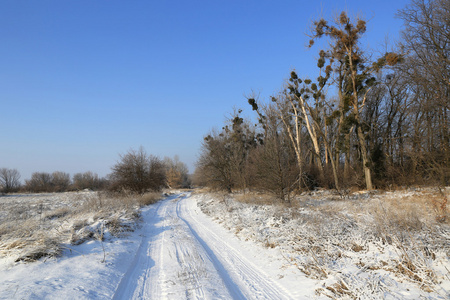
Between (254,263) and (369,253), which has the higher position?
(369,253)

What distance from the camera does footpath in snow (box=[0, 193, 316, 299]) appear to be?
4523 mm

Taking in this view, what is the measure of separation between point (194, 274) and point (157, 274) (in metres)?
0.90

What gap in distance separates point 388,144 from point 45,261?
29513mm

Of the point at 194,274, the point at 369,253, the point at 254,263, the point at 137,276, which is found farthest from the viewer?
the point at 254,263

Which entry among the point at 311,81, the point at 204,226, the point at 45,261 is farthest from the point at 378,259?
the point at 311,81

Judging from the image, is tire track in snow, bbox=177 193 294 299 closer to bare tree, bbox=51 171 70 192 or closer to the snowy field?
the snowy field

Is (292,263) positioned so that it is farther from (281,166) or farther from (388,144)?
(388,144)

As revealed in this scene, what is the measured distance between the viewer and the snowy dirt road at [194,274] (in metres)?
4.67

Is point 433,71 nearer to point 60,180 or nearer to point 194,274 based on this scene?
point 194,274

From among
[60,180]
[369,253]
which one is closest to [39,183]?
[60,180]

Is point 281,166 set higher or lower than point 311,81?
lower

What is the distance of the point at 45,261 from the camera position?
5.57 metres

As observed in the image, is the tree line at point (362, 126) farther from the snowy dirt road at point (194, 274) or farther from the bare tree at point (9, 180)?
the bare tree at point (9, 180)

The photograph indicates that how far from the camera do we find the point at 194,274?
5496 millimetres
